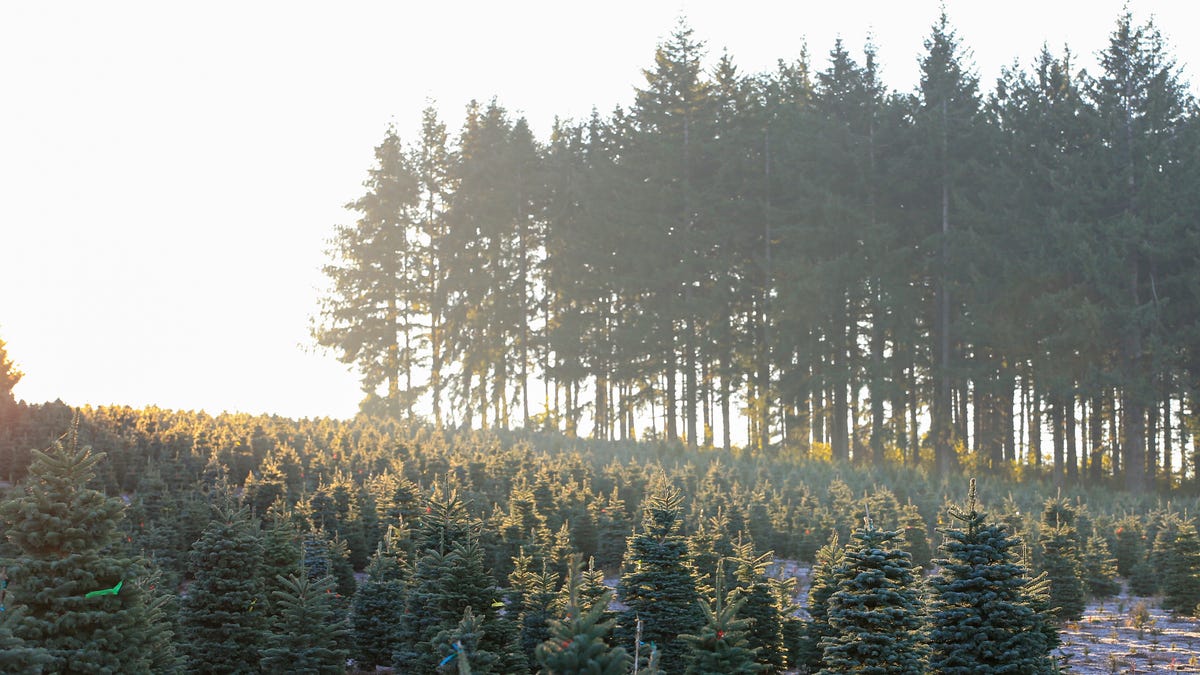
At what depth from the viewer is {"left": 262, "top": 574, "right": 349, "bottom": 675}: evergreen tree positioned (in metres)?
15.0

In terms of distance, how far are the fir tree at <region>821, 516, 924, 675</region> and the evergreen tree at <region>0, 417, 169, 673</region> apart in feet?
25.9

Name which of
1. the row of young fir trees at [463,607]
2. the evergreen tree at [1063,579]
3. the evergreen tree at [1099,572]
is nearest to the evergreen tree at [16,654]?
the row of young fir trees at [463,607]

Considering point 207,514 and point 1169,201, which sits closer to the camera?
point 207,514

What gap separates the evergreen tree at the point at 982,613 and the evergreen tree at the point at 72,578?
9.39 metres

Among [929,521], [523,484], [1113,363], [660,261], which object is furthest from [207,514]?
[1113,363]

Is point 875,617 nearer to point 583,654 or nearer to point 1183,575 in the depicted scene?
point 583,654

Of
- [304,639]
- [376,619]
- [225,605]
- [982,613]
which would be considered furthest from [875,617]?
[225,605]

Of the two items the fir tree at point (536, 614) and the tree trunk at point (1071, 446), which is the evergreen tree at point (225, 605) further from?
the tree trunk at point (1071, 446)

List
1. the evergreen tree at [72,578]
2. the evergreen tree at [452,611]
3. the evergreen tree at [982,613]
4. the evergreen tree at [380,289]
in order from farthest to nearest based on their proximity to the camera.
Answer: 1. the evergreen tree at [380,289]
2. the evergreen tree at [452,611]
3. the evergreen tree at [982,613]
4. the evergreen tree at [72,578]

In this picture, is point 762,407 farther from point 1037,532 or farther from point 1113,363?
point 1037,532

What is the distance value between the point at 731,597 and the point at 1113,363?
3867 centimetres

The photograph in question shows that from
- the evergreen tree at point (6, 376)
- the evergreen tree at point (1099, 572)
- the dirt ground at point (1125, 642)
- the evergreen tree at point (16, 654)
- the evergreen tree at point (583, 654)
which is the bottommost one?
the dirt ground at point (1125, 642)

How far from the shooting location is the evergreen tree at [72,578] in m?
12.1

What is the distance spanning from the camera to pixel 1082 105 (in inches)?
1913
